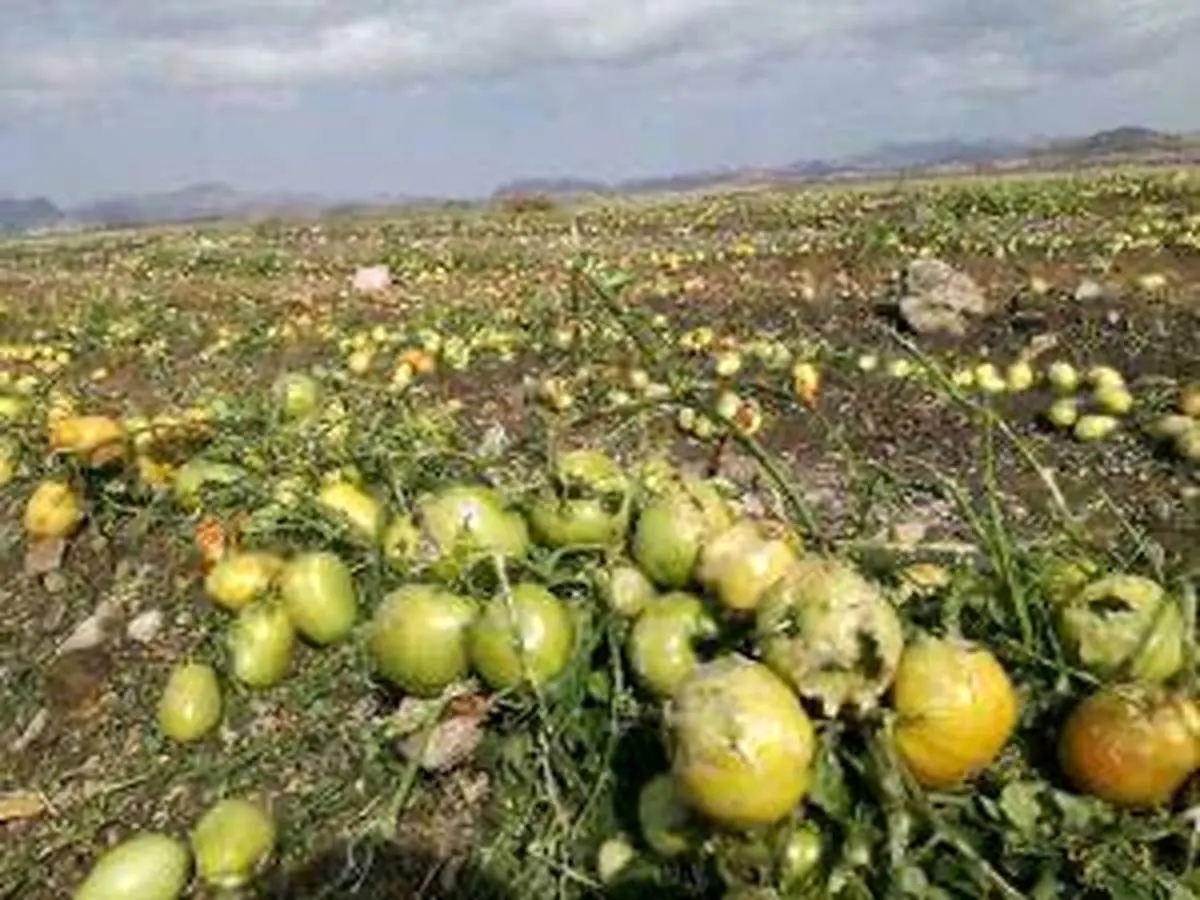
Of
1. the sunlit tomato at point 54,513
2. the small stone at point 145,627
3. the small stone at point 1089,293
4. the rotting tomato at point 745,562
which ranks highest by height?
the rotting tomato at point 745,562

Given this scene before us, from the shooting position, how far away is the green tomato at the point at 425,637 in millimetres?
4672

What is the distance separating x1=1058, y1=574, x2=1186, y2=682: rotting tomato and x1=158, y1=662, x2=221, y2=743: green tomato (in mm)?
2853

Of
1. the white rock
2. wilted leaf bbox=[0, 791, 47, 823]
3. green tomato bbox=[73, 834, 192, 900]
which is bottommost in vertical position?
the white rock

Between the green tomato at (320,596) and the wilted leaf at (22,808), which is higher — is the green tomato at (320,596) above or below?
above

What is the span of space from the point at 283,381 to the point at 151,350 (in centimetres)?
1069

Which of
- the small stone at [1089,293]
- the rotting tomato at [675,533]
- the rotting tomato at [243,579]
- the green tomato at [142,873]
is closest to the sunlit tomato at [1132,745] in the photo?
the rotting tomato at [675,533]

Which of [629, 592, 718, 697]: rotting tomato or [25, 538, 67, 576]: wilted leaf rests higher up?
[629, 592, 718, 697]: rotting tomato

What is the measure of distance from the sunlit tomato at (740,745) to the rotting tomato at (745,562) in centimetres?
47

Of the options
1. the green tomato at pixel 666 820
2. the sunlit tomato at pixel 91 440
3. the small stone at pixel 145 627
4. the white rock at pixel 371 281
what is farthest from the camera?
the white rock at pixel 371 281

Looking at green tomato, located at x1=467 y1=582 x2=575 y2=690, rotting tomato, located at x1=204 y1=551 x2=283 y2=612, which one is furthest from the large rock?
green tomato, located at x1=467 y1=582 x2=575 y2=690

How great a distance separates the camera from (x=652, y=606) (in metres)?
4.43

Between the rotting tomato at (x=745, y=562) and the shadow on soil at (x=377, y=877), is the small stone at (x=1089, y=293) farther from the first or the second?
the shadow on soil at (x=377, y=877)

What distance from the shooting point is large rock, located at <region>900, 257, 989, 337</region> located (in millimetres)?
14078

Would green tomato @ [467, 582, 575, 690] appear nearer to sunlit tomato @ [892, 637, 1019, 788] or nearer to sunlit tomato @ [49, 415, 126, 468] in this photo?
sunlit tomato @ [892, 637, 1019, 788]
